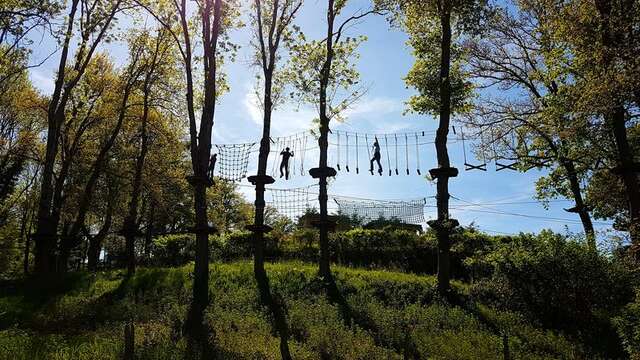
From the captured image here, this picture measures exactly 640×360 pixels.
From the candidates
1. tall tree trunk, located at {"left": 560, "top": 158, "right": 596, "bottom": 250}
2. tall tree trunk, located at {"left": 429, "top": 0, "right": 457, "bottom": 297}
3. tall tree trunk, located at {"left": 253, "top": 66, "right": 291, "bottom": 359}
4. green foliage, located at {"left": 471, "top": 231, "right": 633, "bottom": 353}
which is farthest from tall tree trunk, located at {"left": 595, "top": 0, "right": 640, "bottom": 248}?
tall tree trunk, located at {"left": 253, "top": 66, "right": 291, "bottom": 359}

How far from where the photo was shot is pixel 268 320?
42.3 feet

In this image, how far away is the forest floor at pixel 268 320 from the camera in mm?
10273

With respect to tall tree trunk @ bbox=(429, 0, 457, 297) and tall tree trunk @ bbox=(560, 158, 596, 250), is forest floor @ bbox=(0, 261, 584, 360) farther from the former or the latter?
tall tree trunk @ bbox=(560, 158, 596, 250)

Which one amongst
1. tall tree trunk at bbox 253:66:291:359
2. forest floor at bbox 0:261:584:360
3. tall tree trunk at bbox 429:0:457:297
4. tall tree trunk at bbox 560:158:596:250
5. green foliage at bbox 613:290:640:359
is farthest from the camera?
tall tree trunk at bbox 560:158:596:250

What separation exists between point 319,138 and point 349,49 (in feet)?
13.9

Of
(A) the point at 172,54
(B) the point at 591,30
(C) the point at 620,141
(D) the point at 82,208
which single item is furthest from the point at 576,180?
(D) the point at 82,208

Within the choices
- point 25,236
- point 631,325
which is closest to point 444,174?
point 631,325

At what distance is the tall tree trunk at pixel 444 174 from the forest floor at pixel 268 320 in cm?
75

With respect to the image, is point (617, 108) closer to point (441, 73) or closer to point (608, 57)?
point (608, 57)

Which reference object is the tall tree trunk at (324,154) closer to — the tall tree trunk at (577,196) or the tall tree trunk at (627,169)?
the tall tree trunk at (627,169)

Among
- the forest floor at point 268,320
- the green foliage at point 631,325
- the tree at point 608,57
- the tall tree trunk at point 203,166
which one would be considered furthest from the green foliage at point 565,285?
the tall tree trunk at point 203,166

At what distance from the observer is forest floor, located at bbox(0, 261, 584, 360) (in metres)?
10.3

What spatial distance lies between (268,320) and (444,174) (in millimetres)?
7189

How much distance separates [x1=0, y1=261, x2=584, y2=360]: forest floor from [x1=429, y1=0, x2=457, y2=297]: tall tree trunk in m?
0.75
